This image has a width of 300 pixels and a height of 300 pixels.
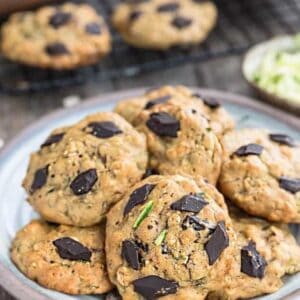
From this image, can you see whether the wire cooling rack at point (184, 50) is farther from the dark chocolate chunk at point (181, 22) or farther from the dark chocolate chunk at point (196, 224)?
the dark chocolate chunk at point (196, 224)

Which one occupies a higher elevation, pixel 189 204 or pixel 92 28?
pixel 189 204

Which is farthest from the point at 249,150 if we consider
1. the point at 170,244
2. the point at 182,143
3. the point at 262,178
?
the point at 170,244

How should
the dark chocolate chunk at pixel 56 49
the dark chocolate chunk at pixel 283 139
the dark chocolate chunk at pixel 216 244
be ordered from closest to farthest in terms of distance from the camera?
the dark chocolate chunk at pixel 216 244 < the dark chocolate chunk at pixel 283 139 < the dark chocolate chunk at pixel 56 49

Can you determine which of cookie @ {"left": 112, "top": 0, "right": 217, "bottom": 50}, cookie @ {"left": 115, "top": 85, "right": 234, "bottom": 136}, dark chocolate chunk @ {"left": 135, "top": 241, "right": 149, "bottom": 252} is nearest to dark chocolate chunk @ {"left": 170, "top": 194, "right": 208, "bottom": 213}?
dark chocolate chunk @ {"left": 135, "top": 241, "right": 149, "bottom": 252}

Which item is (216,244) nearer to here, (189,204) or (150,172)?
(189,204)

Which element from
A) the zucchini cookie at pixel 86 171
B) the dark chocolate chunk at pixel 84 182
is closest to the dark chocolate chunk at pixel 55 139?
the zucchini cookie at pixel 86 171

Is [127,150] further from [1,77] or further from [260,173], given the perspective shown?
[1,77]
